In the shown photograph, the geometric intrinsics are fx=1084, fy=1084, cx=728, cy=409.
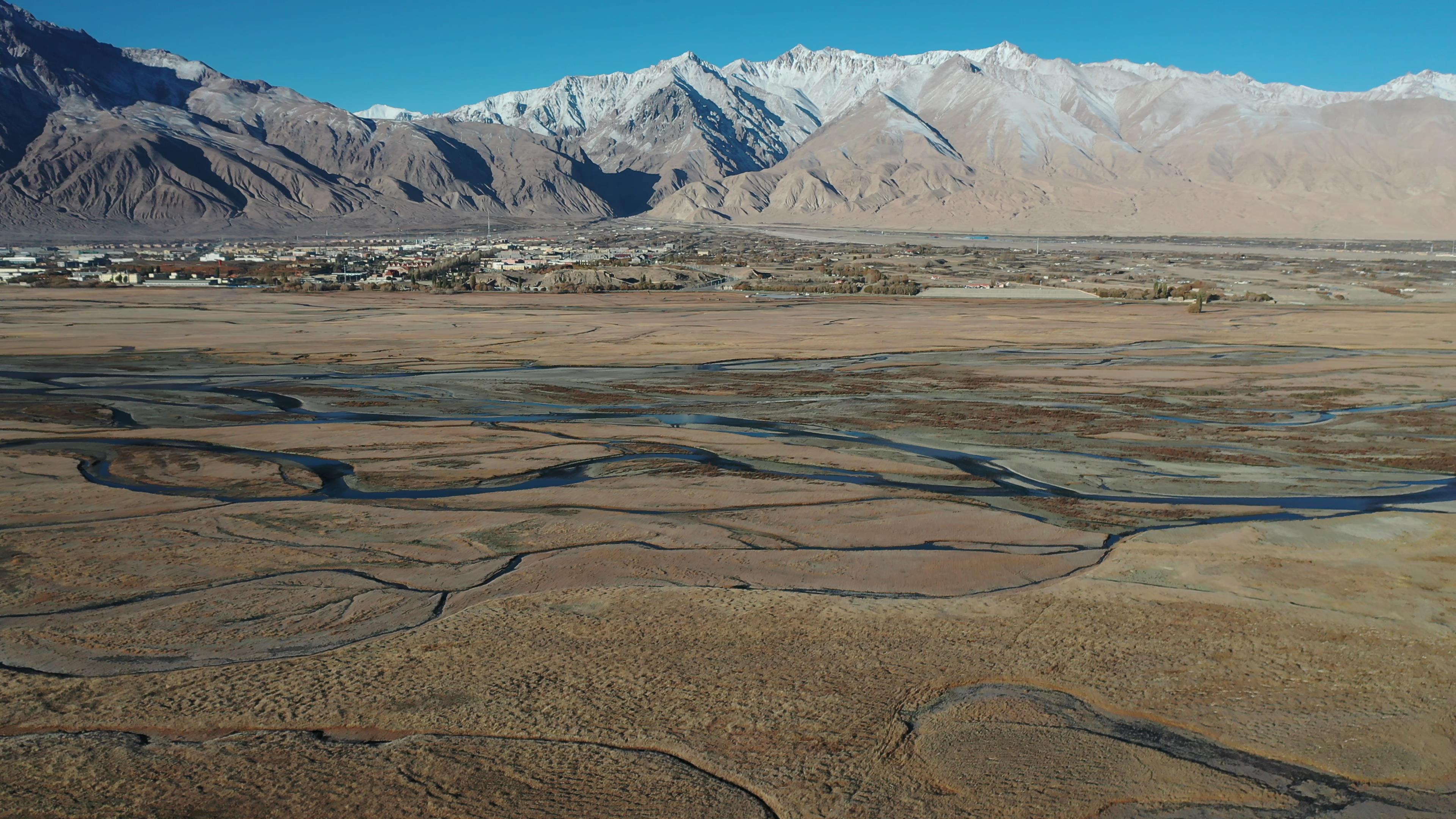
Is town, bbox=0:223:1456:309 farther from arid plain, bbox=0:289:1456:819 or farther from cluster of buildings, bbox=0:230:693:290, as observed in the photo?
arid plain, bbox=0:289:1456:819

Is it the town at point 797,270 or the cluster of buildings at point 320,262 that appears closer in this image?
the town at point 797,270

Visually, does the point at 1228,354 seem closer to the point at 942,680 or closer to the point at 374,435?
the point at 374,435

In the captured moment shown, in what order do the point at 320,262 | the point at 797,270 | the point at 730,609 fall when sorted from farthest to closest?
1. the point at 320,262
2. the point at 797,270
3. the point at 730,609

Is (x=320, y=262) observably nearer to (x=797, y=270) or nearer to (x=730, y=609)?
(x=797, y=270)

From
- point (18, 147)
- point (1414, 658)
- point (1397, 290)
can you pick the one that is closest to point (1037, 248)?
point (1397, 290)

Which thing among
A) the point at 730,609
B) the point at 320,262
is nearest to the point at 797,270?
the point at 320,262

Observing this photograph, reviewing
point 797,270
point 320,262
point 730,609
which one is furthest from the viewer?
point 320,262

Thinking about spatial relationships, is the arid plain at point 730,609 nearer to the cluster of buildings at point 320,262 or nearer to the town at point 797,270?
the town at point 797,270

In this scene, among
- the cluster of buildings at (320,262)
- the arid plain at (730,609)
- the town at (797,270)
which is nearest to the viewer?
the arid plain at (730,609)

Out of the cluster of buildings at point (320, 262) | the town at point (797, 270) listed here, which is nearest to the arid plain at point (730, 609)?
the town at point (797, 270)
